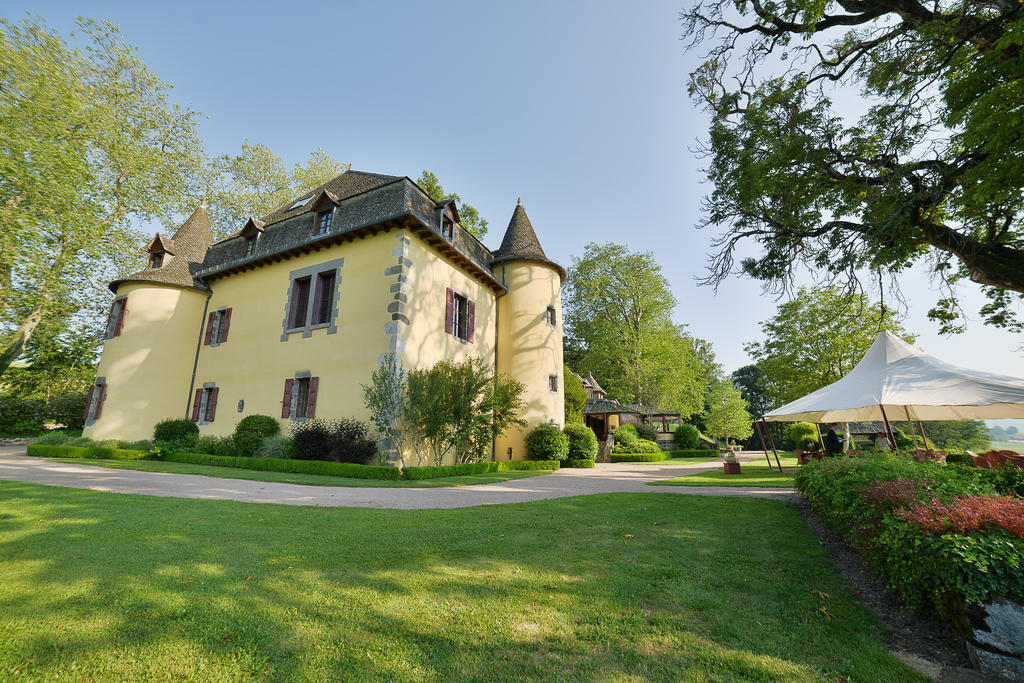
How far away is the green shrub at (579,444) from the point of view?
1925 centimetres

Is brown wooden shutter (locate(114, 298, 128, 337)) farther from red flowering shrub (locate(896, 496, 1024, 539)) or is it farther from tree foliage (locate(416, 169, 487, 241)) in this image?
red flowering shrub (locate(896, 496, 1024, 539))

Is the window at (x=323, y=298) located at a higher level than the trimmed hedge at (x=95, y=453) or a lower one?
higher

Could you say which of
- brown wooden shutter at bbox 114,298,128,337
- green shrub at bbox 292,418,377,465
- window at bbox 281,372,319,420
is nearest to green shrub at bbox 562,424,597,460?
green shrub at bbox 292,418,377,465

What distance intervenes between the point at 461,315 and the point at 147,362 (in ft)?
43.3

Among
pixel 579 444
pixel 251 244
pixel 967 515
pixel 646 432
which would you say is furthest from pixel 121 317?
pixel 646 432

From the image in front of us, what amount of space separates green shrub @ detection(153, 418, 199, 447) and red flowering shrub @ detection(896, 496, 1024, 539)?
20.4 metres

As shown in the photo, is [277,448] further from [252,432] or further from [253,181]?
[253,181]

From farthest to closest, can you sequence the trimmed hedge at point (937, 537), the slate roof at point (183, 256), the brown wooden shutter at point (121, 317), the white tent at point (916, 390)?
the slate roof at point (183, 256) → the brown wooden shutter at point (121, 317) → the white tent at point (916, 390) → the trimmed hedge at point (937, 537)

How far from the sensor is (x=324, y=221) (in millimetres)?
16234

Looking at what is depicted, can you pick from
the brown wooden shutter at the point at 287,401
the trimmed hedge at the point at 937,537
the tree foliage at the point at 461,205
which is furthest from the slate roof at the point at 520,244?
the trimmed hedge at the point at 937,537

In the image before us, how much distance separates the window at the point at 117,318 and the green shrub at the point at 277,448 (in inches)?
371

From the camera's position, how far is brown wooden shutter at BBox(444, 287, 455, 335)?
1584 cm

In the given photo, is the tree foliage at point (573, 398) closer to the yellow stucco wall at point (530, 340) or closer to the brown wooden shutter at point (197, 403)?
the yellow stucco wall at point (530, 340)

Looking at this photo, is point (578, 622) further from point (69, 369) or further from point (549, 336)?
point (69, 369)
